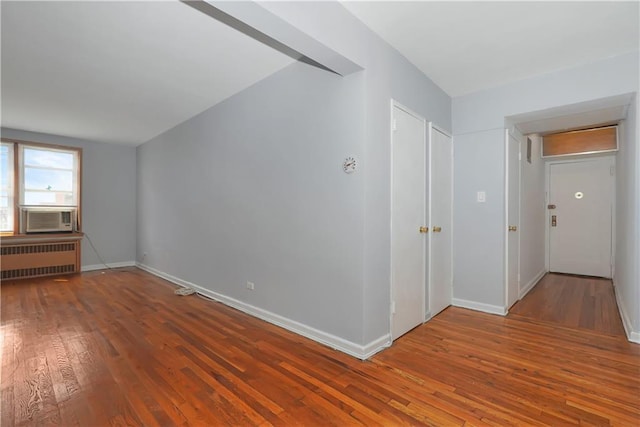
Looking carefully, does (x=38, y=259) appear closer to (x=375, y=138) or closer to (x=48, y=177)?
(x=48, y=177)

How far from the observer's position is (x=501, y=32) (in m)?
2.36

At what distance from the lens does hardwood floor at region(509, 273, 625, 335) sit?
3.05 metres

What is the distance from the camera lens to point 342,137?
2.47 metres

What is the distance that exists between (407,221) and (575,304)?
8.71 feet

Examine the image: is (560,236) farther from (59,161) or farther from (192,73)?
(59,161)

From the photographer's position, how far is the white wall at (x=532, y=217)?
400 cm

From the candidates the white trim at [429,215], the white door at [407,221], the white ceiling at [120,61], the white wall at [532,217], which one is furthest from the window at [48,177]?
the white wall at [532,217]

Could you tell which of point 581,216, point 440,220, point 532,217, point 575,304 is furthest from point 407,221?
point 581,216

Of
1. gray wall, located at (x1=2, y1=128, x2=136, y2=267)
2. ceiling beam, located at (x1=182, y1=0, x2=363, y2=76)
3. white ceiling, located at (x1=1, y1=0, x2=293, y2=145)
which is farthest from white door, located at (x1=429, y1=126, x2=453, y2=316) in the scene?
gray wall, located at (x1=2, y1=128, x2=136, y2=267)

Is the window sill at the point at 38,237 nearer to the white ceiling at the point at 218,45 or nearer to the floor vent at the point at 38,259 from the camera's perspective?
the floor vent at the point at 38,259

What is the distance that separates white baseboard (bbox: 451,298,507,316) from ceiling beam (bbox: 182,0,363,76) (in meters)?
2.89

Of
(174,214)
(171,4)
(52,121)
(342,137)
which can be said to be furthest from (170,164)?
(342,137)

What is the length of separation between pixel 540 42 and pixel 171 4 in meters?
2.91

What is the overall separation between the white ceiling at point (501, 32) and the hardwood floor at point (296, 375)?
2.55 meters
